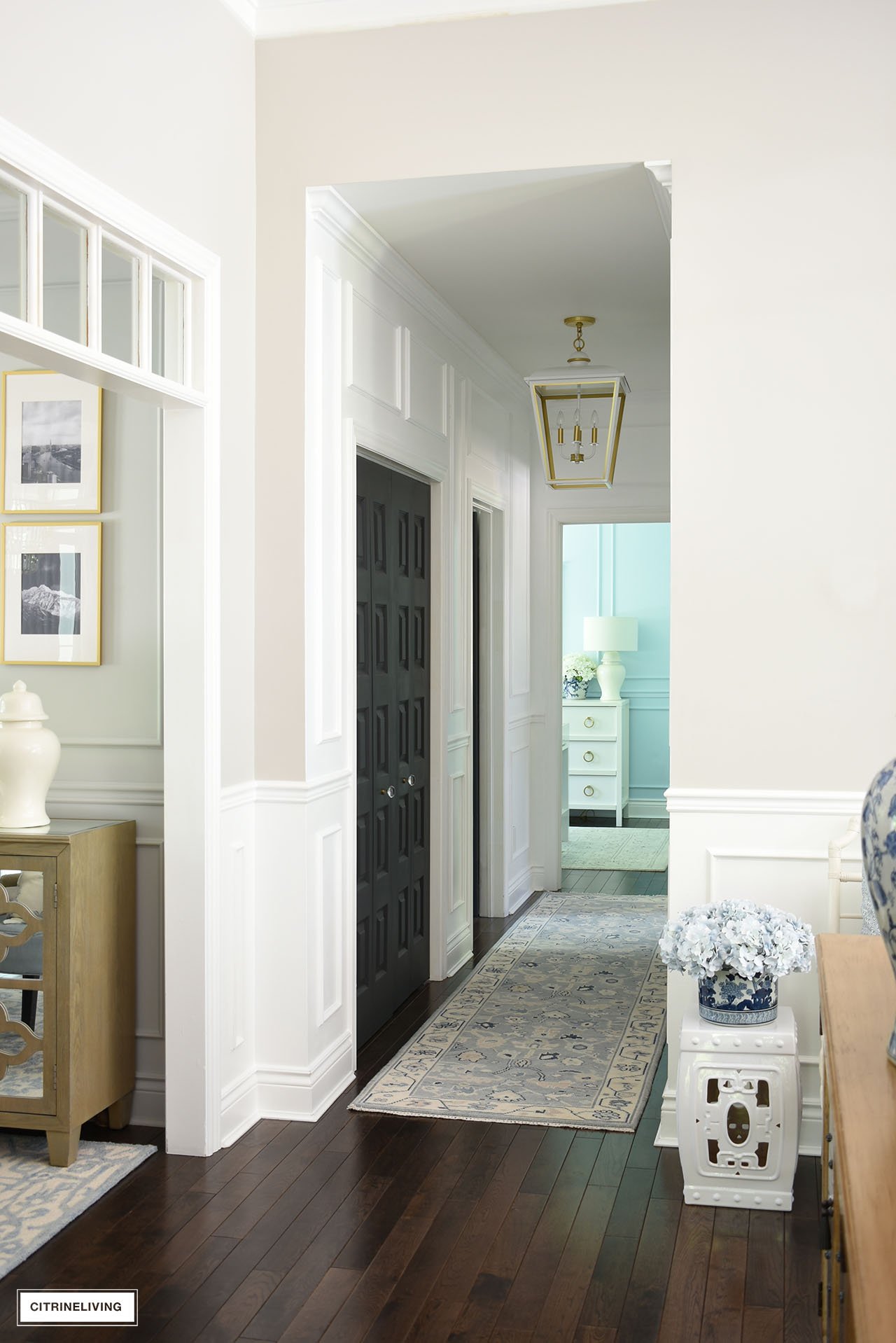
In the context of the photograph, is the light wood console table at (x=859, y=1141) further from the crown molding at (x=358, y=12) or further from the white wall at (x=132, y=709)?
the crown molding at (x=358, y=12)

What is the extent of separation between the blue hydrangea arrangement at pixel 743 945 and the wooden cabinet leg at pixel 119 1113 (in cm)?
173

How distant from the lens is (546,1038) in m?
4.68

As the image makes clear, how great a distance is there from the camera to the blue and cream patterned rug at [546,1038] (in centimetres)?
401

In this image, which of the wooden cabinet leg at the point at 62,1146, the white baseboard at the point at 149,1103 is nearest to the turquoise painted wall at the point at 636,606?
the white baseboard at the point at 149,1103

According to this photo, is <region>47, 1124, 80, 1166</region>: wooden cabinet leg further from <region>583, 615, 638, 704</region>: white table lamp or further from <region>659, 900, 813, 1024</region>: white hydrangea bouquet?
<region>583, 615, 638, 704</region>: white table lamp

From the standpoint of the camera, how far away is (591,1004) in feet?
16.8

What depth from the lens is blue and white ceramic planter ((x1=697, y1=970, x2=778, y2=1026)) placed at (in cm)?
333

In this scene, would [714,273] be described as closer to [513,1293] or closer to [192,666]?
[192,666]

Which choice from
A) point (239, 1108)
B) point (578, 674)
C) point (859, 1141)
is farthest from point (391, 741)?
point (578, 674)

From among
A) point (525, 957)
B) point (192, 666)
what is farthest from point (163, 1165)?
point (525, 957)

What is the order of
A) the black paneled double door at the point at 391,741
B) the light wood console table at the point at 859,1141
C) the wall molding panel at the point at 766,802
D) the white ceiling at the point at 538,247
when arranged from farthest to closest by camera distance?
1. the black paneled double door at the point at 391,741
2. the white ceiling at the point at 538,247
3. the wall molding panel at the point at 766,802
4. the light wood console table at the point at 859,1141

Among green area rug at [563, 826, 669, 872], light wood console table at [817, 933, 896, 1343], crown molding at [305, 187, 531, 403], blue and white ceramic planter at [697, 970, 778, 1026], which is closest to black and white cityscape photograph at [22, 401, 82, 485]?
crown molding at [305, 187, 531, 403]

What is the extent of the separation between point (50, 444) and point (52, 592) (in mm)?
468

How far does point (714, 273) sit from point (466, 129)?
2.96ft
